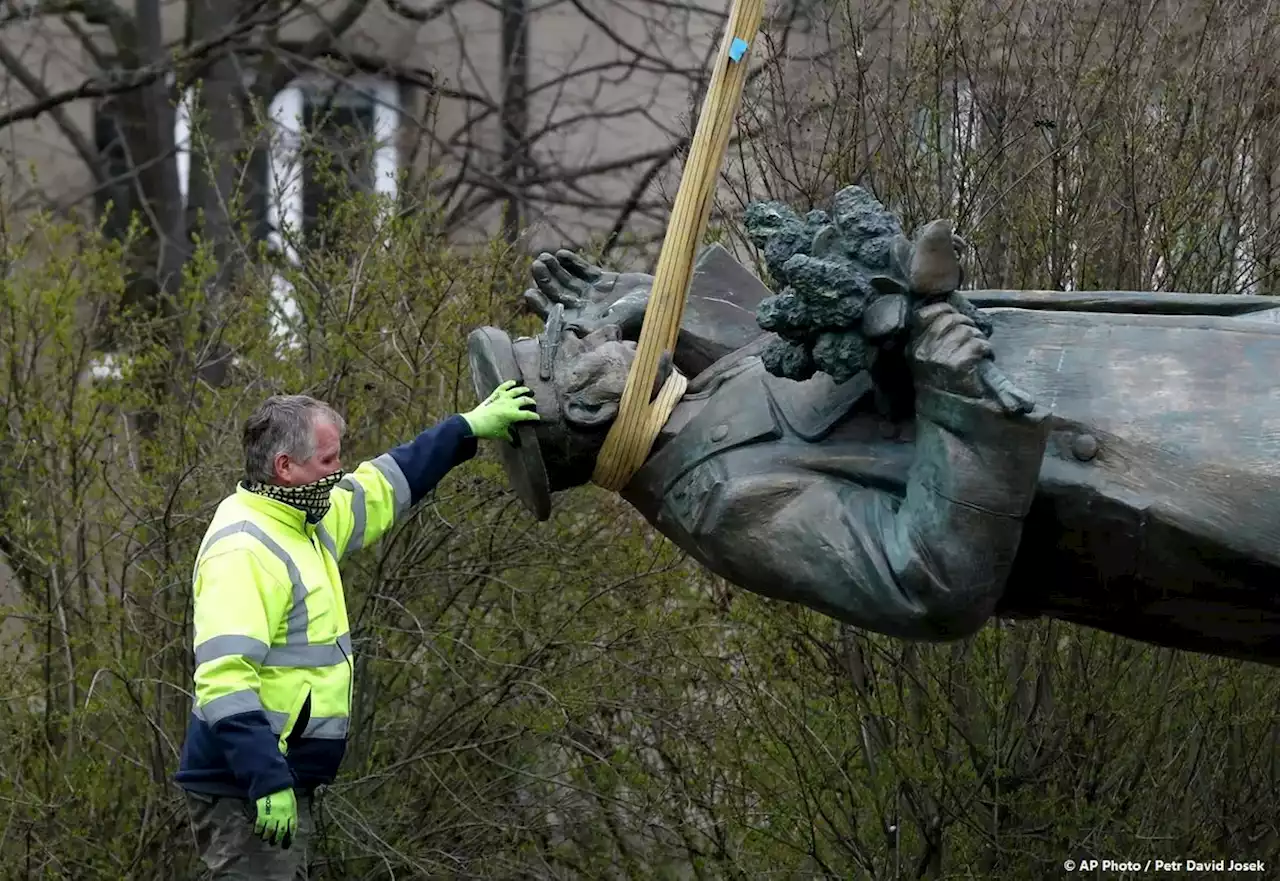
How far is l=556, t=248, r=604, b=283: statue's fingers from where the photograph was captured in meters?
3.43

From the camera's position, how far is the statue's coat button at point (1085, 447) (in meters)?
2.85

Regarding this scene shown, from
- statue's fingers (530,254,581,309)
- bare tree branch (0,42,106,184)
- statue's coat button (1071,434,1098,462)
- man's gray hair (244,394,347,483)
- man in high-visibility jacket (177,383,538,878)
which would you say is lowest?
man in high-visibility jacket (177,383,538,878)

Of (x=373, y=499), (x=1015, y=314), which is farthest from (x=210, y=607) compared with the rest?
(x=1015, y=314)

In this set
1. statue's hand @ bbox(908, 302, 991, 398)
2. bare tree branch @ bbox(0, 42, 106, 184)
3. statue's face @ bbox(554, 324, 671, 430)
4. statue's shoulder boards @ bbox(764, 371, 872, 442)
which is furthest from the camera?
bare tree branch @ bbox(0, 42, 106, 184)

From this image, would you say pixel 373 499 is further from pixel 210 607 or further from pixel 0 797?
pixel 0 797

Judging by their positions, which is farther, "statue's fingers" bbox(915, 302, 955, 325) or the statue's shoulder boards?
the statue's shoulder boards

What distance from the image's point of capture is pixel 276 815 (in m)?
3.43

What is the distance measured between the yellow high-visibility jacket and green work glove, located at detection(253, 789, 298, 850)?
0.02 m

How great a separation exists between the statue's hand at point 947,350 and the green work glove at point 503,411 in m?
0.73

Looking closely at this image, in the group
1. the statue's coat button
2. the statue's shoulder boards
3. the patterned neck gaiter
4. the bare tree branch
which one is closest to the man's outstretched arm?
the patterned neck gaiter

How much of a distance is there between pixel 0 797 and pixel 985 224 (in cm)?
376

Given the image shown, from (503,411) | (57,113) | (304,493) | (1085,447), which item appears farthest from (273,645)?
(57,113)

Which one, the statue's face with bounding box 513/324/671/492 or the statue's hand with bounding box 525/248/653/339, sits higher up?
the statue's hand with bounding box 525/248/653/339

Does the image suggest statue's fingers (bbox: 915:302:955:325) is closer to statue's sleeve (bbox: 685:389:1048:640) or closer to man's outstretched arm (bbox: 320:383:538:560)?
statue's sleeve (bbox: 685:389:1048:640)
